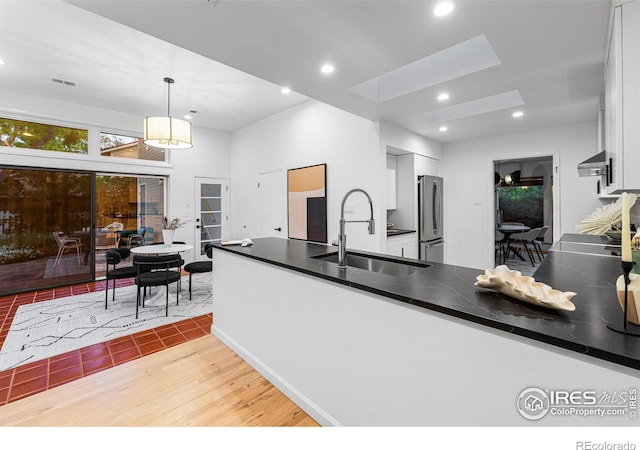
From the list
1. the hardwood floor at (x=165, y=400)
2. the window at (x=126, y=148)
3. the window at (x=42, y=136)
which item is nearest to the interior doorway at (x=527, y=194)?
the hardwood floor at (x=165, y=400)

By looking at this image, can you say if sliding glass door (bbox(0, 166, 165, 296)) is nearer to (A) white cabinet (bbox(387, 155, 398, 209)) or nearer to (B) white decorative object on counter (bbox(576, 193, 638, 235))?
(A) white cabinet (bbox(387, 155, 398, 209))

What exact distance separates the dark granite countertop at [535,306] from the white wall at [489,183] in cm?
242

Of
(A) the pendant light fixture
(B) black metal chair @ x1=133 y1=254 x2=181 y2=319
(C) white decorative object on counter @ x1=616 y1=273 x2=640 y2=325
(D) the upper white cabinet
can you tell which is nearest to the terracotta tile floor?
(B) black metal chair @ x1=133 y1=254 x2=181 y2=319

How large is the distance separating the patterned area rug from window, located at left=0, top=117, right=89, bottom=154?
241cm

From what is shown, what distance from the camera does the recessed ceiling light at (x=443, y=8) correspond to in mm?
1721

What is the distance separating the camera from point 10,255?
14.0 feet

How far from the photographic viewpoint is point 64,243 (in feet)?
15.4

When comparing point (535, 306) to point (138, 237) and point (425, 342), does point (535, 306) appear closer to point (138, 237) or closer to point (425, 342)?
point (425, 342)

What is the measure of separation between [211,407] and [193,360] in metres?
0.67

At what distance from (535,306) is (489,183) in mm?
4264

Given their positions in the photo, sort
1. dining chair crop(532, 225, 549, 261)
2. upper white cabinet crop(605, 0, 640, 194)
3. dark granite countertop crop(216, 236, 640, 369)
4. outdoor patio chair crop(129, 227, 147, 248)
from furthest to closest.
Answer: dining chair crop(532, 225, 549, 261) < outdoor patio chair crop(129, 227, 147, 248) < upper white cabinet crop(605, 0, 640, 194) < dark granite countertop crop(216, 236, 640, 369)

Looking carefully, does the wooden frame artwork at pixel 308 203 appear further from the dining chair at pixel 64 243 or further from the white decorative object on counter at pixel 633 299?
the white decorative object on counter at pixel 633 299

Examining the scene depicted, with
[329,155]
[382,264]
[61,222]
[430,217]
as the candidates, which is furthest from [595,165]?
[61,222]

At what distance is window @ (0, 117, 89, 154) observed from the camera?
421 cm
